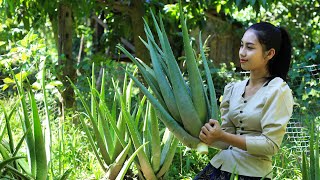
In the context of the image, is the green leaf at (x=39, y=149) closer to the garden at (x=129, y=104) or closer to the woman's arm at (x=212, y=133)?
the garden at (x=129, y=104)

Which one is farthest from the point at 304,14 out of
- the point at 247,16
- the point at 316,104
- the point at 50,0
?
the point at 50,0

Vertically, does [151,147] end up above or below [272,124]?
below

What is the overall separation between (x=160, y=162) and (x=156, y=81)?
0.95 metres

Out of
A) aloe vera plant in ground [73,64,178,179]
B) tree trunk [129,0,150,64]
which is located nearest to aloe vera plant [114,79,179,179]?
aloe vera plant in ground [73,64,178,179]

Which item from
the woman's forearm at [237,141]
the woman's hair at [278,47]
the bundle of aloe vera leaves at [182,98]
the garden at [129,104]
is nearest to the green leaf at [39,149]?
the garden at [129,104]

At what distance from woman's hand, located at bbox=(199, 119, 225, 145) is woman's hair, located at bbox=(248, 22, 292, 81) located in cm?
40

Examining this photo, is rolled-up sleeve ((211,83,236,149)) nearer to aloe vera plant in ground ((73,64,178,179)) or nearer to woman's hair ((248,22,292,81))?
woman's hair ((248,22,292,81))

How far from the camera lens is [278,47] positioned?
2.01 m

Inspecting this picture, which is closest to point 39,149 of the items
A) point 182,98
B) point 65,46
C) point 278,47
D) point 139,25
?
point 182,98

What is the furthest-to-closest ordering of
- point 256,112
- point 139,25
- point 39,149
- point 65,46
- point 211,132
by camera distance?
1. point 65,46
2. point 139,25
3. point 39,149
4. point 256,112
5. point 211,132

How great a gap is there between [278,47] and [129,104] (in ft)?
4.32

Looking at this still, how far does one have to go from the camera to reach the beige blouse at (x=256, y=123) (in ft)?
6.08

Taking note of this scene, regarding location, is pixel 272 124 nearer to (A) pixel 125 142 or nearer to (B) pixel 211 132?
(B) pixel 211 132

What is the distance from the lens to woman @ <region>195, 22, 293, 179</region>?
1.85 meters
